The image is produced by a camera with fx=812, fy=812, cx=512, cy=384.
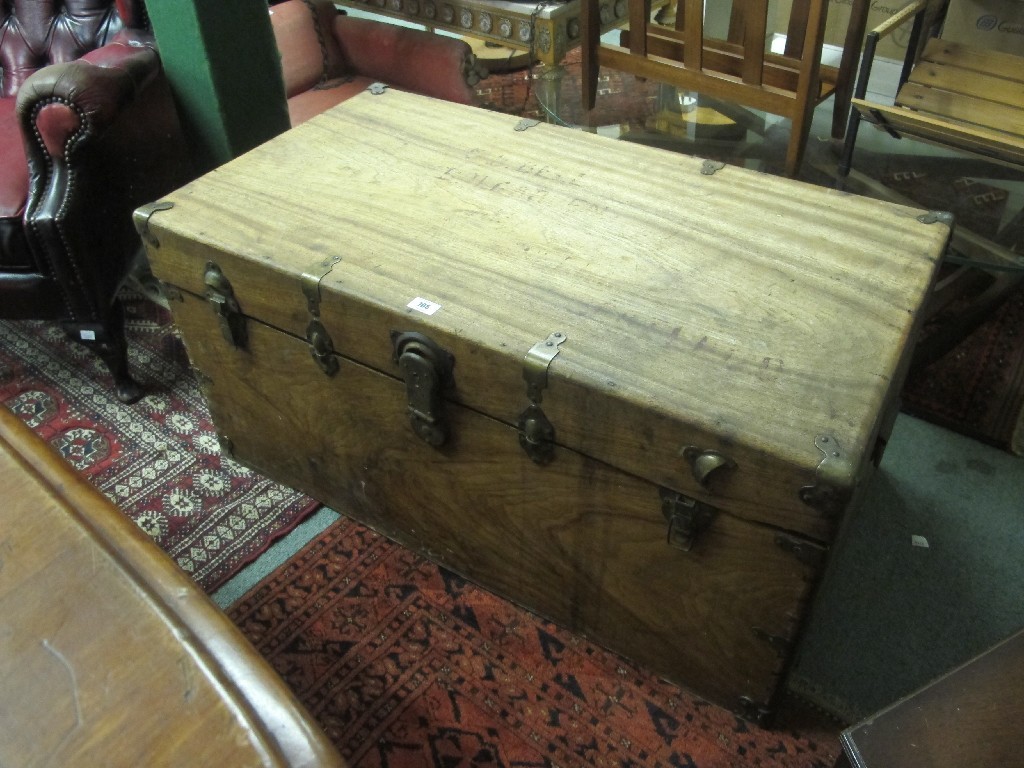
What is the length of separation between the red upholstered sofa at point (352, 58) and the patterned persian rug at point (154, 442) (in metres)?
0.80

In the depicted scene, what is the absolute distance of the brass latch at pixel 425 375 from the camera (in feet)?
3.69

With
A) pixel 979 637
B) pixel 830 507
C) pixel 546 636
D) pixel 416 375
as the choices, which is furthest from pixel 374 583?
pixel 979 637

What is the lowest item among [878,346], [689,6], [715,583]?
[715,583]

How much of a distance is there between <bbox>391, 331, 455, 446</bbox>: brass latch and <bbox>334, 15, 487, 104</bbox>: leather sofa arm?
1.44 m

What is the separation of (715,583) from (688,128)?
4.23 feet

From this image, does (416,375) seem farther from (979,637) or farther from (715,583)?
(979,637)

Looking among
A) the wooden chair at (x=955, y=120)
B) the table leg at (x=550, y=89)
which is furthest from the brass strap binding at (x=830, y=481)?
the table leg at (x=550, y=89)

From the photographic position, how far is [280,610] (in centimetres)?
144

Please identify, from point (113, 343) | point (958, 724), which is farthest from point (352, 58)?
point (958, 724)

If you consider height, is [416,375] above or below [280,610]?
above

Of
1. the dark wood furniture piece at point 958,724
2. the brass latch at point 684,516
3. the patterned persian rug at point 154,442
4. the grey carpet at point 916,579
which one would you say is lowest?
the grey carpet at point 916,579

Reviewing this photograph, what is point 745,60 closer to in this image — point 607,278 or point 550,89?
point 550,89

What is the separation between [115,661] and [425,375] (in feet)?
1.77

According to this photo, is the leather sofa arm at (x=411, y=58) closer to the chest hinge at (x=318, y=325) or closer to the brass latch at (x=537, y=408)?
the chest hinge at (x=318, y=325)
